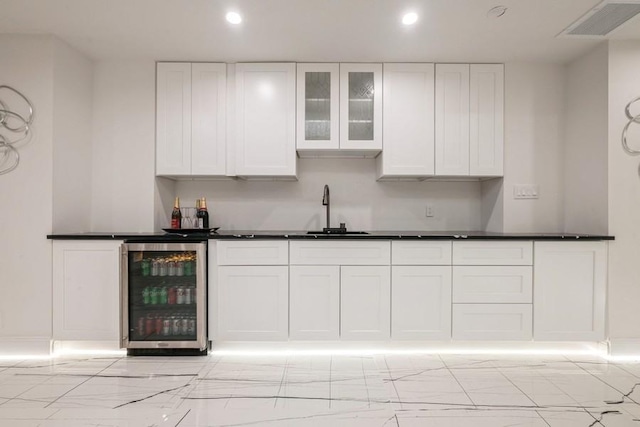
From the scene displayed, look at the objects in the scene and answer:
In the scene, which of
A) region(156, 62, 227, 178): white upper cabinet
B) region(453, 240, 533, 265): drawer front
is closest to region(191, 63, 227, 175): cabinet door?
region(156, 62, 227, 178): white upper cabinet

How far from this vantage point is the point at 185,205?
11.6ft

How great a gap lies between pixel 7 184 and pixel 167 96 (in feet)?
4.22

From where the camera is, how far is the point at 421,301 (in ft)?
9.21

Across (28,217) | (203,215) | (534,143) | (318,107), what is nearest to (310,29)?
(318,107)

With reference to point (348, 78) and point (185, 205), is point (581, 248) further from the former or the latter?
point (185, 205)

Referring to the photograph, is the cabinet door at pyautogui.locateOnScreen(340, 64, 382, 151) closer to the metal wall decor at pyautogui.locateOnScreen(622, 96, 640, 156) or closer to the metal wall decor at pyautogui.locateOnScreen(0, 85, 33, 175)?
the metal wall decor at pyautogui.locateOnScreen(622, 96, 640, 156)

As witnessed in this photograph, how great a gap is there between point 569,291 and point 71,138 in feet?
12.5

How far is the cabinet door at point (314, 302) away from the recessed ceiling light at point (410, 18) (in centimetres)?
171

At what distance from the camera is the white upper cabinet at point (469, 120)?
3.20m

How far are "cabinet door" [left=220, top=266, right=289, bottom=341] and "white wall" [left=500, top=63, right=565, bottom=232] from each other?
199cm

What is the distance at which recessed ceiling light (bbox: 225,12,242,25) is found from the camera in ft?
8.28

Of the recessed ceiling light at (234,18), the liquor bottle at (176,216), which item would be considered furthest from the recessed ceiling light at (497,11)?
the liquor bottle at (176,216)

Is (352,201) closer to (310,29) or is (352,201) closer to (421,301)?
(421,301)

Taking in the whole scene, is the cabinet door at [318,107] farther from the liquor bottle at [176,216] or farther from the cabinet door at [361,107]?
the liquor bottle at [176,216]
